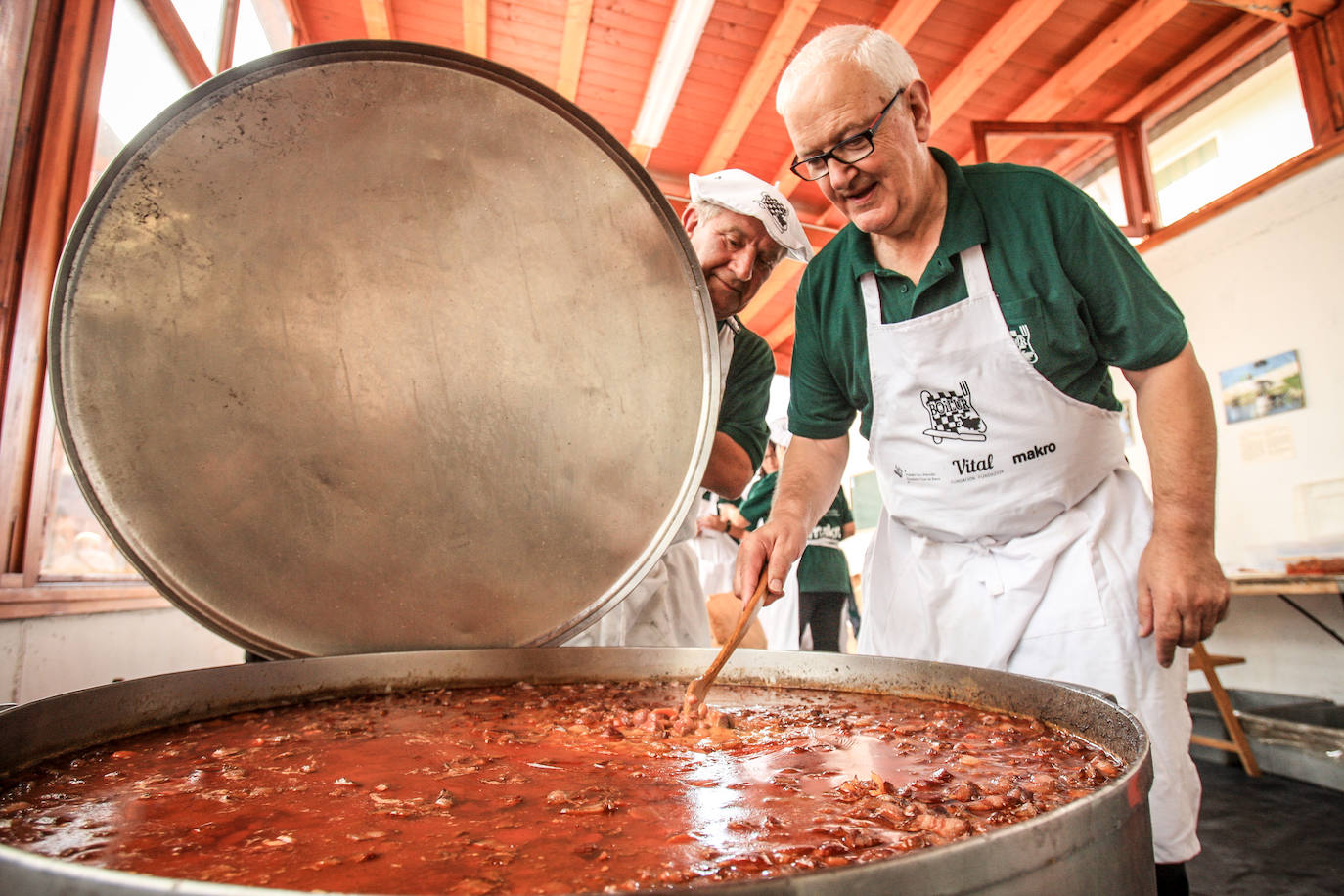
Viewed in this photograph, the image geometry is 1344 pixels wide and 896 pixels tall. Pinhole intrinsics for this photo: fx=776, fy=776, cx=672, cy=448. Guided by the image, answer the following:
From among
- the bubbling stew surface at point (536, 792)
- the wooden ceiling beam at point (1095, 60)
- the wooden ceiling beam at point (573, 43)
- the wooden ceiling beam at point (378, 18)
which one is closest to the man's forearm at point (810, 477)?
the bubbling stew surface at point (536, 792)

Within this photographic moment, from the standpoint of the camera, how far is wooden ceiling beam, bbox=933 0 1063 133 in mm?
3873

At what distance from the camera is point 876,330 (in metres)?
1.50

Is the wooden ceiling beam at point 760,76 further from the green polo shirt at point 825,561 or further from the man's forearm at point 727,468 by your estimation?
the man's forearm at point 727,468

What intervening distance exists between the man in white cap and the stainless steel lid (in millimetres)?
405

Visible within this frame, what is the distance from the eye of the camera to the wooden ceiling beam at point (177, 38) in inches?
101

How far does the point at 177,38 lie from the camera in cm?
271

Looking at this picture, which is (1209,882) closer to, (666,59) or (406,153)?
(406,153)

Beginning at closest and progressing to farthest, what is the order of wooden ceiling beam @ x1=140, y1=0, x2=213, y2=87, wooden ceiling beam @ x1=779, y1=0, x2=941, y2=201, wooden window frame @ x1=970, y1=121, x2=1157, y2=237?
1. wooden ceiling beam @ x1=140, y1=0, x2=213, y2=87
2. wooden ceiling beam @ x1=779, y1=0, x2=941, y2=201
3. wooden window frame @ x1=970, y1=121, x2=1157, y2=237

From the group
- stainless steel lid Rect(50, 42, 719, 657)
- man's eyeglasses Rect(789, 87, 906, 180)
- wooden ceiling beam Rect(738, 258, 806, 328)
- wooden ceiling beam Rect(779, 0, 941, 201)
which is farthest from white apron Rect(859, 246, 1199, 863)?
wooden ceiling beam Rect(738, 258, 806, 328)

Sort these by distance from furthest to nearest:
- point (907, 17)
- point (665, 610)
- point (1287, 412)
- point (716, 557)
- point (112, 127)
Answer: point (716, 557) < point (1287, 412) < point (907, 17) < point (112, 127) < point (665, 610)

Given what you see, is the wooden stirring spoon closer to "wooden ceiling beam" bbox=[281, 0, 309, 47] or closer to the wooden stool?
the wooden stool

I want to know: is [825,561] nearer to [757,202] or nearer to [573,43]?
[757,202]

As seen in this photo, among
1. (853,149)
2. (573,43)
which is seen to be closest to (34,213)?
(853,149)

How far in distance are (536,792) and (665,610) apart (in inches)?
37.1
